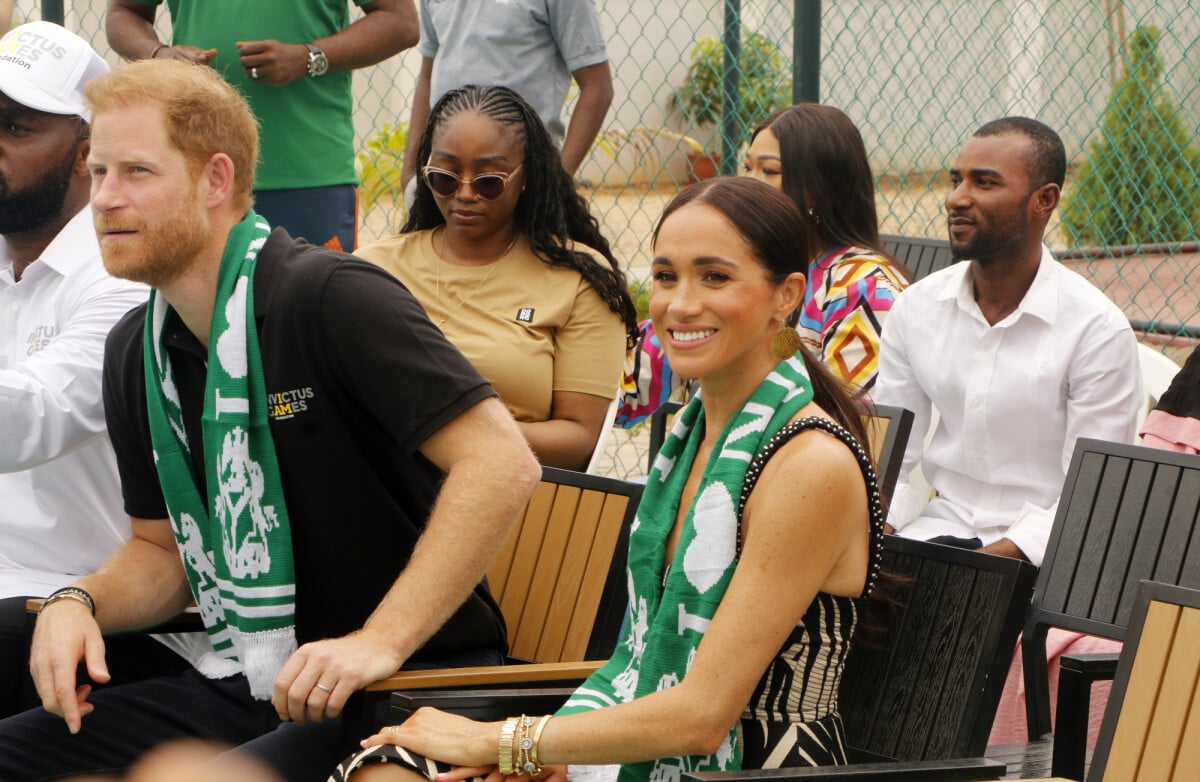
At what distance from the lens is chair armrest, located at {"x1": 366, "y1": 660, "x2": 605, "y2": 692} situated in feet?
7.40

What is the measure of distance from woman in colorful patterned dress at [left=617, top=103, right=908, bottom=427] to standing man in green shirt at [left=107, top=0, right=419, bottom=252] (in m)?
1.04

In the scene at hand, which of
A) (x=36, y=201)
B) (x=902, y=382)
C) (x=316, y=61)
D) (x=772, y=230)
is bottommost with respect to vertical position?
(x=36, y=201)

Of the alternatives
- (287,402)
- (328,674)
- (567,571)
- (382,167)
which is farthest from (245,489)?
(382,167)

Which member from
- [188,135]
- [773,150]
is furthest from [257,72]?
[188,135]

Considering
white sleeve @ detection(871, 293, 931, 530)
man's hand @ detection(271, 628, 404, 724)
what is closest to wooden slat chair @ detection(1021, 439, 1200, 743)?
white sleeve @ detection(871, 293, 931, 530)

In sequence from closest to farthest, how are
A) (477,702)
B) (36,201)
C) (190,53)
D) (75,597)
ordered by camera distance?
1. (477,702)
2. (75,597)
3. (36,201)
4. (190,53)

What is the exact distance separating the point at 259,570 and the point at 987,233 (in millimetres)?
2198

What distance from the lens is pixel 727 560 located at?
2.10 m

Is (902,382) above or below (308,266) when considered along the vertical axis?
above

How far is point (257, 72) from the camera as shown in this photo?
13.9 feet

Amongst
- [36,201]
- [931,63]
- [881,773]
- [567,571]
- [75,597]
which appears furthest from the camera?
[931,63]

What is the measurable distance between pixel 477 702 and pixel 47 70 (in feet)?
5.50

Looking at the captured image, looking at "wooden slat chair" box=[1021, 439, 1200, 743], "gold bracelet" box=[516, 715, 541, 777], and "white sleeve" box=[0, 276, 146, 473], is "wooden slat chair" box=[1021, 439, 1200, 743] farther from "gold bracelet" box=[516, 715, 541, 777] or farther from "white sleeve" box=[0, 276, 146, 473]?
"white sleeve" box=[0, 276, 146, 473]

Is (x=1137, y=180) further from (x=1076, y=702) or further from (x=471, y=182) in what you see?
(x=1076, y=702)
